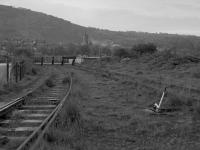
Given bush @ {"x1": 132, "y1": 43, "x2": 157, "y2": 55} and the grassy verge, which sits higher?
bush @ {"x1": 132, "y1": 43, "x2": 157, "y2": 55}

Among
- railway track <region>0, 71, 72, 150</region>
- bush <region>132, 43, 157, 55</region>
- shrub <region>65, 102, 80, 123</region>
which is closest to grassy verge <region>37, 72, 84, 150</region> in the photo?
shrub <region>65, 102, 80, 123</region>

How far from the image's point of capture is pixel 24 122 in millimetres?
11227

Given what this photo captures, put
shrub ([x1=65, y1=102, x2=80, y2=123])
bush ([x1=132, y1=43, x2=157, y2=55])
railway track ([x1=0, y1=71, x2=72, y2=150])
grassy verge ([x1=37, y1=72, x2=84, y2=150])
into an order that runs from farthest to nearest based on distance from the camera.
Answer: bush ([x1=132, y1=43, x2=157, y2=55]), shrub ([x1=65, y1=102, x2=80, y2=123]), railway track ([x1=0, y1=71, x2=72, y2=150]), grassy verge ([x1=37, y1=72, x2=84, y2=150])

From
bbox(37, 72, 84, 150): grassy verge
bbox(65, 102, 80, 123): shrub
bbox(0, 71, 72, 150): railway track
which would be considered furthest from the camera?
bbox(65, 102, 80, 123): shrub

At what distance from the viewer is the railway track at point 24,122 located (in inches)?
339

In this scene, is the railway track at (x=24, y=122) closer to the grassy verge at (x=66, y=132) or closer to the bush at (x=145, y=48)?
the grassy verge at (x=66, y=132)

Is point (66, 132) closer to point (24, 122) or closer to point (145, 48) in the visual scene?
point (24, 122)

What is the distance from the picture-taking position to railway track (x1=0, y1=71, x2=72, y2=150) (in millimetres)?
8600

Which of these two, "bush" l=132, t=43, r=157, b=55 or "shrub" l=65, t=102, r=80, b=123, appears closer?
"shrub" l=65, t=102, r=80, b=123

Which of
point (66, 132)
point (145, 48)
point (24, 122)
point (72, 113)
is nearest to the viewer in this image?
point (66, 132)

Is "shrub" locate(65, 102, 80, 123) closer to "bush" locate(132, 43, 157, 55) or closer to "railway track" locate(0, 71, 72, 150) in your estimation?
"railway track" locate(0, 71, 72, 150)

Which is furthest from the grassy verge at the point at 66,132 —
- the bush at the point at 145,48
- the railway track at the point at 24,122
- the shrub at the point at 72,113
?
the bush at the point at 145,48

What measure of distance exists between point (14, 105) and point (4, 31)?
179251 mm

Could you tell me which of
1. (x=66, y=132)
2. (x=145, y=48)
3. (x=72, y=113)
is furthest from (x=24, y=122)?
(x=145, y=48)
